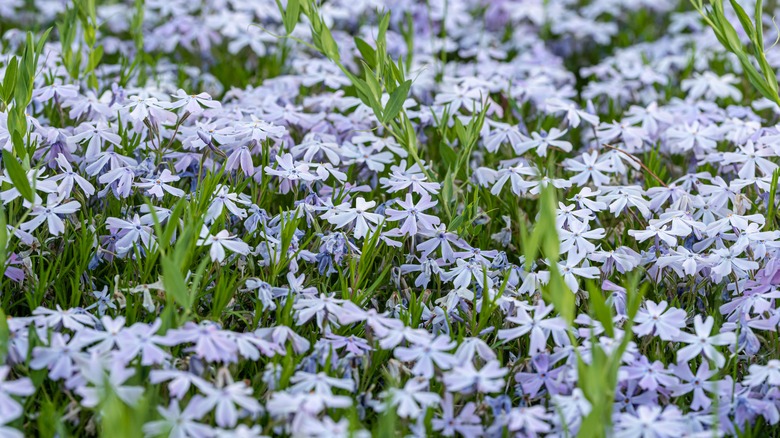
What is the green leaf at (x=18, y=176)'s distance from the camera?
2445 millimetres

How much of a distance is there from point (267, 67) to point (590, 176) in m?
2.09

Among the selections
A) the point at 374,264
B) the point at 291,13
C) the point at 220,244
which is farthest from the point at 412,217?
the point at 291,13

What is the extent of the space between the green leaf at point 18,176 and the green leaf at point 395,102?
111cm

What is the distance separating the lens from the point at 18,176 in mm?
2457

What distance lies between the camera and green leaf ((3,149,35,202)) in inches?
96.3

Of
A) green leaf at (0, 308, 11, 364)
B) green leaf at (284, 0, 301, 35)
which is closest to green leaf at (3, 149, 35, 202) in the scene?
green leaf at (0, 308, 11, 364)

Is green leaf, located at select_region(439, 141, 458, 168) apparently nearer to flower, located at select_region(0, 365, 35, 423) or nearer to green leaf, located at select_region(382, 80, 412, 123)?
green leaf, located at select_region(382, 80, 412, 123)

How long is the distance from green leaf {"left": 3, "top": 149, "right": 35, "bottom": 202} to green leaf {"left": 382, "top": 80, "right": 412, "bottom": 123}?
1.11 m

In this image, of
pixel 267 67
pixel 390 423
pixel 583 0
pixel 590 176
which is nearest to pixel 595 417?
pixel 390 423

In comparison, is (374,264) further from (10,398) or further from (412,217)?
(10,398)

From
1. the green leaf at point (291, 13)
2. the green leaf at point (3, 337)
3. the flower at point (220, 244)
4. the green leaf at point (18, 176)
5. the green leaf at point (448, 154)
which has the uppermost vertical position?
the green leaf at point (291, 13)

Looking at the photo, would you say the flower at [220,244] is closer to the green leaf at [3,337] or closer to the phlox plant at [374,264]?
Answer: the phlox plant at [374,264]

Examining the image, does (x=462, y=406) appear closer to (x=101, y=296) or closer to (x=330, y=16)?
(x=101, y=296)

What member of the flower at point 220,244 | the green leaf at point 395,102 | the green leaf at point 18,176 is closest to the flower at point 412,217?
the green leaf at point 395,102
